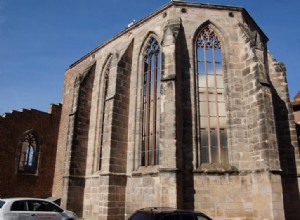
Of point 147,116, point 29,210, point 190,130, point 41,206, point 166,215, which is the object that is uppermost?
point 147,116

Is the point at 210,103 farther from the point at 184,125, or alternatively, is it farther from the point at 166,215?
the point at 166,215

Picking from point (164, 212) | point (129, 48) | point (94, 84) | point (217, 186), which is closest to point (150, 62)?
point (129, 48)

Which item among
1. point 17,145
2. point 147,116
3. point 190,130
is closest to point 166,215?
point 190,130

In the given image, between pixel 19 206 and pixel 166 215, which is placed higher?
pixel 166 215

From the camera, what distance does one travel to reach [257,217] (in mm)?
10109

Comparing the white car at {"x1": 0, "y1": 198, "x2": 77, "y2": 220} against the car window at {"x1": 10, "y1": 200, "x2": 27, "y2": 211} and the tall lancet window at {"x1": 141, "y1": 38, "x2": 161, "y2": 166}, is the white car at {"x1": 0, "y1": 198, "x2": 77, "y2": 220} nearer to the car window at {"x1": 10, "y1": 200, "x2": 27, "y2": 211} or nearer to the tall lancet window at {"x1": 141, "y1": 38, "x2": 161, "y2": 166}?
the car window at {"x1": 10, "y1": 200, "x2": 27, "y2": 211}

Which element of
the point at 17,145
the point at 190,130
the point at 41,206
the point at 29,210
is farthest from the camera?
the point at 17,145

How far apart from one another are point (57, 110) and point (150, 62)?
29.0ft

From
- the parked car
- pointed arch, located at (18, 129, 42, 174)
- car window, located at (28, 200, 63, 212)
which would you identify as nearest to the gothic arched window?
pointed arch, located at (18, 129, 42, 174)

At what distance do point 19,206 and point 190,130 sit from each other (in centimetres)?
669

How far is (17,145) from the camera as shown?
16734 millimetres

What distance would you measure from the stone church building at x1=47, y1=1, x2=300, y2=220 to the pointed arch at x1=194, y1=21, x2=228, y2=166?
4 centimetres

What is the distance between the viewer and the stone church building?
10438 mm

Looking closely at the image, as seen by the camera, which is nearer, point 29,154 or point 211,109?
point 211,109
